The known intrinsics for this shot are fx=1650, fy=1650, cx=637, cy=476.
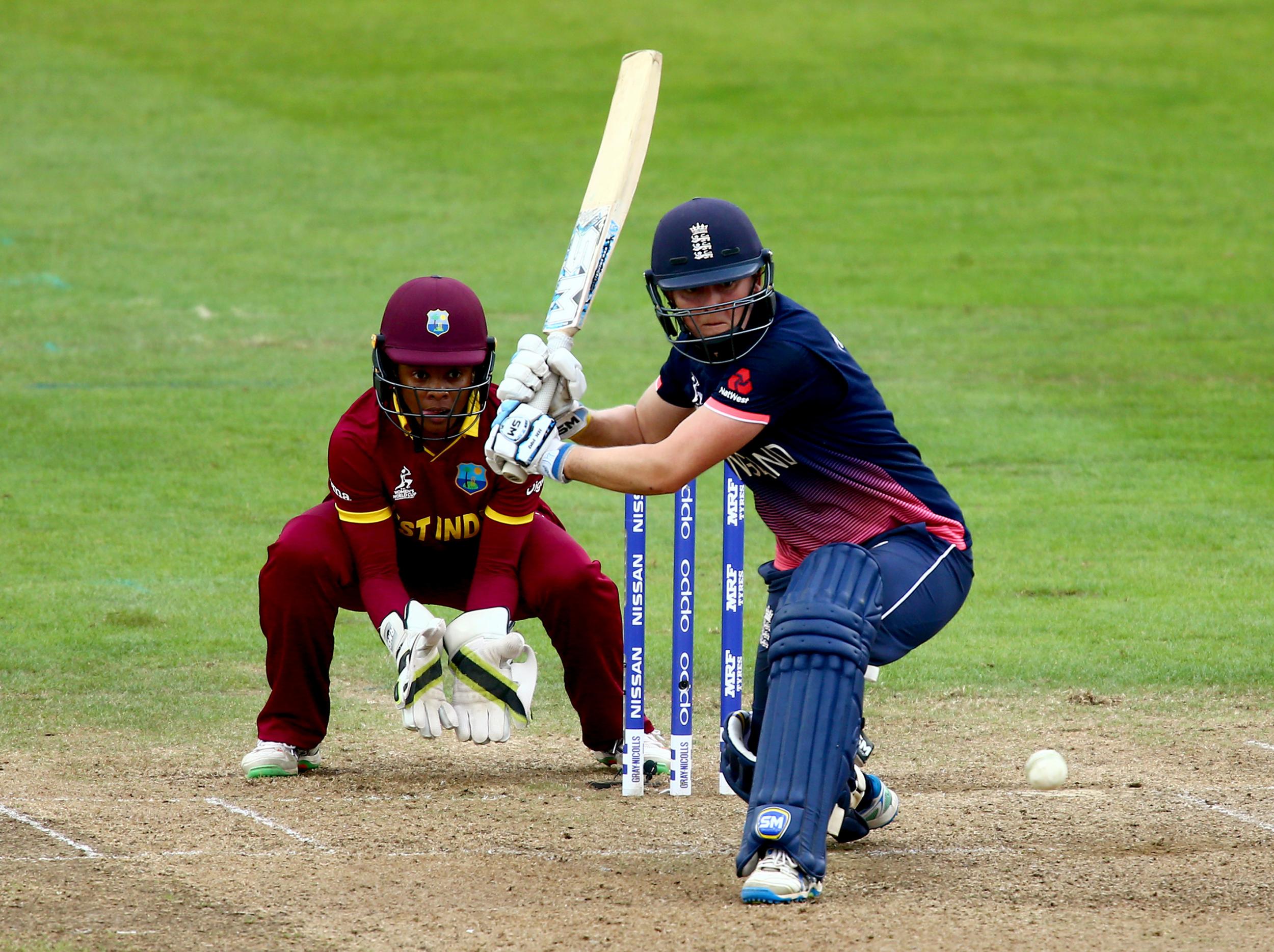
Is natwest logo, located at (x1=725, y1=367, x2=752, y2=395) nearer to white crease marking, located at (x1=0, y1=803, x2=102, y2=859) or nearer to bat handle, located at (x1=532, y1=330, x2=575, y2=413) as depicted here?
bat handle, located at (x1=532, y1=330, x2=575, y2=413)

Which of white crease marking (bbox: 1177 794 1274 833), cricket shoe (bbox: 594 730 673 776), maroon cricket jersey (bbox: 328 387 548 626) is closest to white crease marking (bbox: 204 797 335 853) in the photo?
maroon cricket jersey (bbox: 328 387 548 626)

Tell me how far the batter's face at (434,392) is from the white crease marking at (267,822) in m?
1.20

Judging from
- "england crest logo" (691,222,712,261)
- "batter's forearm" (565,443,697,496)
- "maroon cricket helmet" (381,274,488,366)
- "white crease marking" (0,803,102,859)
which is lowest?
"white crease marking" (0,803,102,859)

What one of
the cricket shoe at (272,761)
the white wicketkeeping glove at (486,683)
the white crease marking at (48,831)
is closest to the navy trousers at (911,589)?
the white wicketkeeping glove at (486,683)

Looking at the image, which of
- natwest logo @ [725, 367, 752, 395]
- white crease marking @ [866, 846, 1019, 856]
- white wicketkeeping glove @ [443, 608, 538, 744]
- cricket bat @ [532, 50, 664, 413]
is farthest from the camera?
cricket bat @ [532, 50, 664, 413]

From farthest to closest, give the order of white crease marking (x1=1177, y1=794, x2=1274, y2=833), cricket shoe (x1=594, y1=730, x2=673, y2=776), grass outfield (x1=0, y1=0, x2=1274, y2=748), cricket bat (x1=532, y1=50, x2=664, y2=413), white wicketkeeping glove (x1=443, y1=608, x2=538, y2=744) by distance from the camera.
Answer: grass outfield (x1=0, y1=0, x2=1274, y2=748), cricket shoe (x1=594, y1=730, x2=673, y2=776), cricket bat (x1=532, y1=50, x2=664, y2=413), white wicketkeeping glove (x1=443, y1=608, x2=538, y2=744), white crease marking (x1=1177, y1=794, x2=1274, y2=833)

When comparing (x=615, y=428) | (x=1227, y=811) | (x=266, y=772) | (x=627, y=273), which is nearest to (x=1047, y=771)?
(x=1227, y=811)

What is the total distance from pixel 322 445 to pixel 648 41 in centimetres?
1706

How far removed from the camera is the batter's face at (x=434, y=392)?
4.84 metres

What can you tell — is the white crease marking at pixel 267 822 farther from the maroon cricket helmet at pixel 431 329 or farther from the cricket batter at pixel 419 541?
the maroon cricket helmet at pixel 431 329

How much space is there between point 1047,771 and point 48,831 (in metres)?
2.75

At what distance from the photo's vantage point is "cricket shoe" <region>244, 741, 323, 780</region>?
491 centimetres

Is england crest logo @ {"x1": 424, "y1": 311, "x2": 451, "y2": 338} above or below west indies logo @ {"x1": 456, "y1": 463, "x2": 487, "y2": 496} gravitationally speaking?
above

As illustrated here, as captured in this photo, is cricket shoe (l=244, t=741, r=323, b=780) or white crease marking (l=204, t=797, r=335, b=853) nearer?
white crease marking (l=204, t=797, r=335, b=853)
